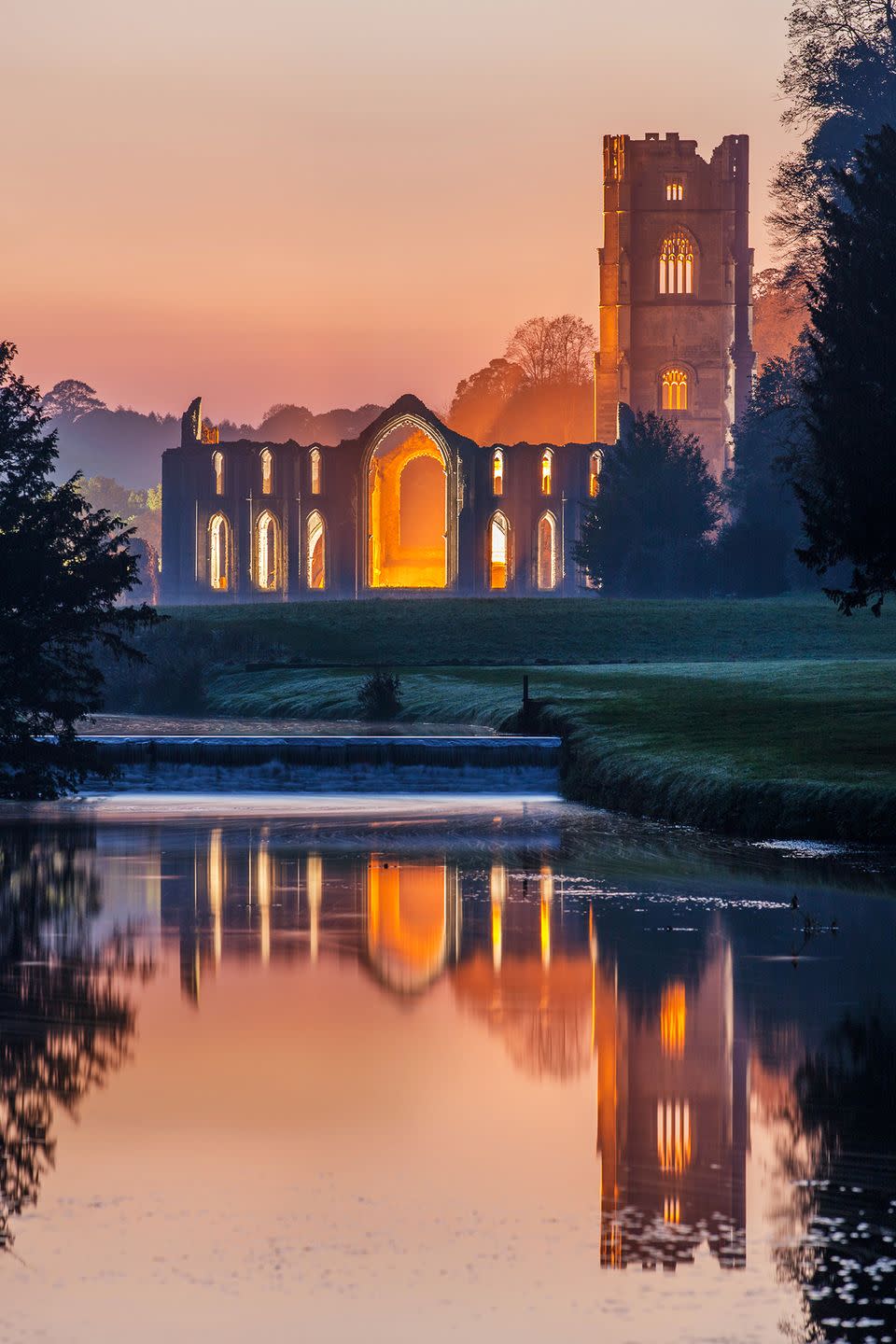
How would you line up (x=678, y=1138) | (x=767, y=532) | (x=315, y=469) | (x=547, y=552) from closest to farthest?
(x=678, y=1138) → (x=767, y=532) → (x=547, y=552) → (x=315, y=469)

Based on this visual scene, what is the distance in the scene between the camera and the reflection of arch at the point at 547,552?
96438mm

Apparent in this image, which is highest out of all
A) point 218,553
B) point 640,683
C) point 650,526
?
point 218,553

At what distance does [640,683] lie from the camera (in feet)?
131

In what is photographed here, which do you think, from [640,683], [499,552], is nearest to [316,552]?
[499,552]

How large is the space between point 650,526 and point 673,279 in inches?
1815

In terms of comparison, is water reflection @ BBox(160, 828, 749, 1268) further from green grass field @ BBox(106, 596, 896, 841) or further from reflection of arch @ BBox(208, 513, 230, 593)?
reflection of arch @ BBox(208, 513, 230, 593)

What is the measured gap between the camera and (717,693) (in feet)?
118

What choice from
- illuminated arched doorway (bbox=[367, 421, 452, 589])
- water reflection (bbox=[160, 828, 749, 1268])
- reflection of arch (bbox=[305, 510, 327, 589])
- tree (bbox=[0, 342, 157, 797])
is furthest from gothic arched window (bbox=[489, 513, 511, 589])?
water reflection (bbox=[160, 828, 749, 1268])

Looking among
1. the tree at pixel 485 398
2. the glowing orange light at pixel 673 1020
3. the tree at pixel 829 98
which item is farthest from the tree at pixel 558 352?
the glowing orange light at pixel 673 1020

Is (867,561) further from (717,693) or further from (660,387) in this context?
(660,387)

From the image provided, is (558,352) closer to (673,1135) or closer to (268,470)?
(268,470)

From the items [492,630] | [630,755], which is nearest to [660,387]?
[492,630]

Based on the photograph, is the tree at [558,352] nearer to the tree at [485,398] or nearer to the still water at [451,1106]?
the tree at [485,398]

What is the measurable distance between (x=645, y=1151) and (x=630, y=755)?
63.2ft
